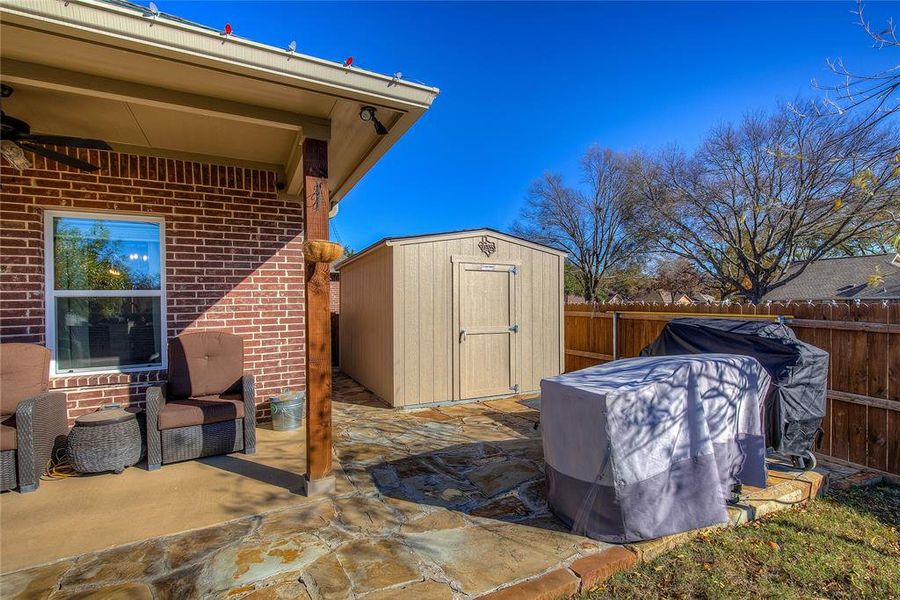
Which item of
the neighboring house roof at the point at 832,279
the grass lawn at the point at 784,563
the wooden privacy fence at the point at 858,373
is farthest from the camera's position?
the neighboring house roof at the point at 832,279

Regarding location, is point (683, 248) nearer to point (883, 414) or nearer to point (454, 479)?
point (883, 414)

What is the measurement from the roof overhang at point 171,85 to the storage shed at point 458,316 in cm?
217

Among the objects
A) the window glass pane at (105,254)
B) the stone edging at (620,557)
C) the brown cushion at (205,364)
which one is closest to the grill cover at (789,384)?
the stone edging at (620,557)

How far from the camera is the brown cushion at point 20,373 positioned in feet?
10.6

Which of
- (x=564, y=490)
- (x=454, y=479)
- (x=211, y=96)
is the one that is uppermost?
(x=211, y=96)

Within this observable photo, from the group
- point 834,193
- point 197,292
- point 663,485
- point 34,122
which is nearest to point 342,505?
point 663,485

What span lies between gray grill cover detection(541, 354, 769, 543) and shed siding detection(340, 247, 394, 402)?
3409mm

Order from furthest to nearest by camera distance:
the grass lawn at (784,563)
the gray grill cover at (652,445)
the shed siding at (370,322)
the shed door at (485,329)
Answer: the shed door at (485,329) < the shed siding at (370,322) < the gray grill cover at (652,445) < the grass lawn at (784,563)

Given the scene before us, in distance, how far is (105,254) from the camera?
408 centimetres

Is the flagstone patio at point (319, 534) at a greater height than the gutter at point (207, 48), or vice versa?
the gutter at point (207, 48)

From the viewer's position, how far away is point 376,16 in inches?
259

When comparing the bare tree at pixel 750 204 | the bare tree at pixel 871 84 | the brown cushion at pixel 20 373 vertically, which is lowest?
the brown cushion at pixel 20 373

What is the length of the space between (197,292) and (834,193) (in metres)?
17.2

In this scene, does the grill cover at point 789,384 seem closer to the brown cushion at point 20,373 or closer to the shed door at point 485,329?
the shed door at point 485,329
